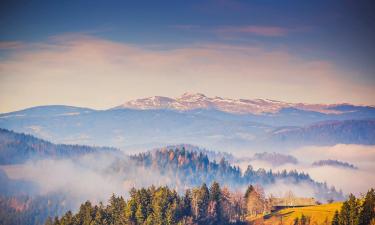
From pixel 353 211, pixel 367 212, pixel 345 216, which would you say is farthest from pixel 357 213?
pixel 345 216

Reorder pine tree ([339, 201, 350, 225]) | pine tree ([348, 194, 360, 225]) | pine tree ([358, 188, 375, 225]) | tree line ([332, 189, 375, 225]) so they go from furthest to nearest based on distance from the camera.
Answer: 1. pine tree ([339, 201, 350, 225])
2. pine tree ([348, 194, 360, 225])
3. tree line ([332, 189, 375, 225])
4. pine tree ([358, 188, 375, 225])

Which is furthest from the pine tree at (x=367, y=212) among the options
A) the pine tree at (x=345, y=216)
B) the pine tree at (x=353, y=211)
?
the pine tree at (x=345, y=216)

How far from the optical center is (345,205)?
19138cm

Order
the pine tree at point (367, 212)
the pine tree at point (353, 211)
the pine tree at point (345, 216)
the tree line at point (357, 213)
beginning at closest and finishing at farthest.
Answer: the pine tree at point (367, 212) < the tree line at point (357, 213) < the pine tree at point (353, 211) < the pine tree at point (345, 216)

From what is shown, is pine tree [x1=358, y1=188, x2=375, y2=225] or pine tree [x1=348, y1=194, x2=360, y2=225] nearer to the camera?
pine tree [x1=358, y1=188, x2=375, y2=225]

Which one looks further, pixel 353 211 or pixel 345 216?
pixel 345 216

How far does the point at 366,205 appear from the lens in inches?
7254

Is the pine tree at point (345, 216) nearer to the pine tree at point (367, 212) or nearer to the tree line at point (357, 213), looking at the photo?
the tree line at point (357, 213)

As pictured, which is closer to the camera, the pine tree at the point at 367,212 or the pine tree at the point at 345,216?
the pine tree at the point at 367,212

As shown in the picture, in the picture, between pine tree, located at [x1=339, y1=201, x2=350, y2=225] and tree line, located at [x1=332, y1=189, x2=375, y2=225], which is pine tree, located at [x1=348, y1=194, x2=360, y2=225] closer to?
tree line, located at [x1=332, y1=189, x2=375, y2=225]

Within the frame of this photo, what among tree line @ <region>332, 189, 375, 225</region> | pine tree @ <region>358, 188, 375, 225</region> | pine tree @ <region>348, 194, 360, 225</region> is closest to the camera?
pine tree @ <region>358, 188, 375, 225</region>

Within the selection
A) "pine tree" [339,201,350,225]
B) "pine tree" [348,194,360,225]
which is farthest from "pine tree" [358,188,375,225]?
"pine tree" [339,201,350,225]

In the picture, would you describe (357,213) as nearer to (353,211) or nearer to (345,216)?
(353,211)

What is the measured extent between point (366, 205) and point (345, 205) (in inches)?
343
